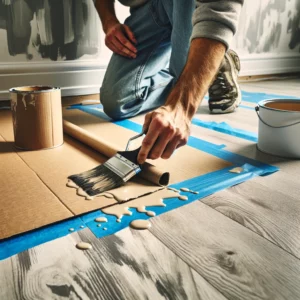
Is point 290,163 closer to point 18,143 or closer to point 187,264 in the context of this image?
point 187,264

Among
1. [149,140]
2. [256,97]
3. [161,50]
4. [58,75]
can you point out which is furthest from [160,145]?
[256,97]

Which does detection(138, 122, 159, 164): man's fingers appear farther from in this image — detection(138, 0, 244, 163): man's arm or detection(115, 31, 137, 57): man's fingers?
detection(115, 31, 137, 57): man's fingers

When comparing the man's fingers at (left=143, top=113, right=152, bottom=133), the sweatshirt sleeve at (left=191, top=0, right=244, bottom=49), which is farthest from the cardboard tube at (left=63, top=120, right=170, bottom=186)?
the sweatshirt sleeve at (left=191, top=0, right=244, bottom=49)

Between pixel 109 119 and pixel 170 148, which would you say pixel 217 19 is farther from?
pixel 109 119

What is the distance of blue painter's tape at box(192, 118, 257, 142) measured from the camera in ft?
4.80

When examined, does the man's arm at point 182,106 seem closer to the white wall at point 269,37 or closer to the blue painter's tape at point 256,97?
the blue painter's tape at point 256,97

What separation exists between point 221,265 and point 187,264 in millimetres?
66

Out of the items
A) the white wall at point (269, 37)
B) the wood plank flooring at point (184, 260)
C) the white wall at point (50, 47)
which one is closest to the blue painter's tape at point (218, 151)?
the wood plank flooring at point (184, 260)

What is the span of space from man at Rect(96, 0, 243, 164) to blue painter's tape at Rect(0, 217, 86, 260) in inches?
19.2

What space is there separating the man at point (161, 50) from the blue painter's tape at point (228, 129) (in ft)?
0.71

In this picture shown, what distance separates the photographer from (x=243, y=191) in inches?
37.2

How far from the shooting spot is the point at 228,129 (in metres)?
1.57

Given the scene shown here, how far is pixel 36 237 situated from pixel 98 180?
0.84ft

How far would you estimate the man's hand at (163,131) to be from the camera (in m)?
0.82
